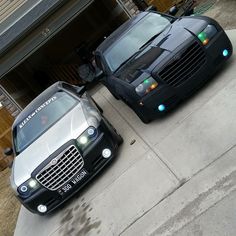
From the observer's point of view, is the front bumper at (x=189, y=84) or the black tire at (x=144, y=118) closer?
the front bumper at (x=189, y=84)

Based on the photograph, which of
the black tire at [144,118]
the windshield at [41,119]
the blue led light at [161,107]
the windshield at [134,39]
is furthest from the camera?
the windshield at [134,39]

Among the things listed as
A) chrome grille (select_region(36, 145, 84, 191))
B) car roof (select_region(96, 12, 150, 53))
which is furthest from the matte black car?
chrome grille (select_region(36, 145, 84, 191))

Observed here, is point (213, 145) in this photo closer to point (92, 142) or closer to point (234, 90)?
point (234, 90)

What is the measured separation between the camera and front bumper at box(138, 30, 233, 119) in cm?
757

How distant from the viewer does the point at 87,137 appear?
7.59m

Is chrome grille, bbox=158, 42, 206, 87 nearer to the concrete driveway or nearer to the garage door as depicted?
the concrete driveway

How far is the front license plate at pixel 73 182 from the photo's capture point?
25.1 feet

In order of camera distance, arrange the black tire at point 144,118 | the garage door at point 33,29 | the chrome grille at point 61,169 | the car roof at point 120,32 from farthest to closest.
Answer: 1. the garage door at point 33,29
2. the car roof at point 120,32
3. the black tire at point 144,118
4. the chrome grille at point 61,169

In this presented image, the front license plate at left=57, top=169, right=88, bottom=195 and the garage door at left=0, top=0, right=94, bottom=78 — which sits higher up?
the garage door at left=0, top=0, right=94, bottom=78

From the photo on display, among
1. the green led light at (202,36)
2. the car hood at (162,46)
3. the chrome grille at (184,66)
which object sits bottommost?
the chrome grille at (184,66)

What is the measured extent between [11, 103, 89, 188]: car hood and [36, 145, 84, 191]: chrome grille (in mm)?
227

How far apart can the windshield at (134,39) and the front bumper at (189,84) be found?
1.42 metres

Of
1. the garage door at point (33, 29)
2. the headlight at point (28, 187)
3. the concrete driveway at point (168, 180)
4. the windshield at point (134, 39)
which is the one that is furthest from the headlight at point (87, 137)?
the garage door at point (33, 29)

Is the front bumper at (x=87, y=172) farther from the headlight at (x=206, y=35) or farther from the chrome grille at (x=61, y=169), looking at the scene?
the headlight at (x=206, y=35)
